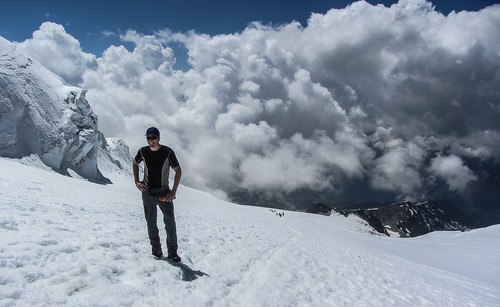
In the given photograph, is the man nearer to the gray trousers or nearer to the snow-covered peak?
the gray trousers

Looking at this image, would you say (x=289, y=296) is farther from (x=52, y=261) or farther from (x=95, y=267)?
(x=52, y=261)

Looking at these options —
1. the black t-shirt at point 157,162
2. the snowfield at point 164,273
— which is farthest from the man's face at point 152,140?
the snowfield at point 164,273

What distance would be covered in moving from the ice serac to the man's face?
58.3m

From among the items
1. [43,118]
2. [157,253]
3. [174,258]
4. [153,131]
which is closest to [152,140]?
[153,131]

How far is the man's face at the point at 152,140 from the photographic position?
7751 mm

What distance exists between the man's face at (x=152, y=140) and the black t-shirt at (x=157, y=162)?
165mm

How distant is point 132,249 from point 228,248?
13.4 feet

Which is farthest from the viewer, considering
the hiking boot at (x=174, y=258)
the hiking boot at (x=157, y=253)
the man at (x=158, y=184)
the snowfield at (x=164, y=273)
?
the hiking boot at (x=157, y=253)

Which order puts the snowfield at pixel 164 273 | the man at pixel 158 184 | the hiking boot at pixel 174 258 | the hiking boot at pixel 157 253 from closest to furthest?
the snowfield at pixel 164 273
the man at pixel 158 184
the hiking boot at pixel 174 258
the hiking boot at pixel 157 253

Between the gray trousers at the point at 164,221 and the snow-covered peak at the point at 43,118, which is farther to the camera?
the snow-covered peak at the point at 43,118

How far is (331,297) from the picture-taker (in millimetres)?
8188

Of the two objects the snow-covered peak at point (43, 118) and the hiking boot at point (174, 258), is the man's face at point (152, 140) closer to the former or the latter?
the hiking boot at point (174, 258)

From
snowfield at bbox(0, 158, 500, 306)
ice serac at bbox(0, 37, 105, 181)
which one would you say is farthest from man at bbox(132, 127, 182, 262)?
ice serac at bbox(0, 37, 105, 181)

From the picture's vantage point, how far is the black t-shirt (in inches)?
316
